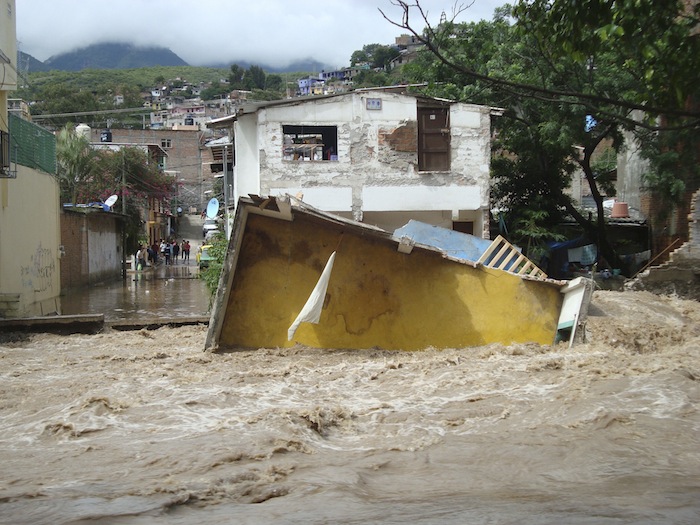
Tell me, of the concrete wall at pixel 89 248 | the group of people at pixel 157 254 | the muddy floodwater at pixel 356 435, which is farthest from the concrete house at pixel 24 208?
the group of people at pixel 157 254

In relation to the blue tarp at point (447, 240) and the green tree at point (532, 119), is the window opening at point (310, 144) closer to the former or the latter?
the green tree at point (532, 119)

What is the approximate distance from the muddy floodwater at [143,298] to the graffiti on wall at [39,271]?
1.22m

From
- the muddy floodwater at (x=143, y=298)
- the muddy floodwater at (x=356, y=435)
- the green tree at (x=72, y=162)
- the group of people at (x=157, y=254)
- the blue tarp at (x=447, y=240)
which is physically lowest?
the muddy floodwater at (x=143, y=298)

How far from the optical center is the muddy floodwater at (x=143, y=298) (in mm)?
21859

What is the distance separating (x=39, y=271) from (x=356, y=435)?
50.5ft

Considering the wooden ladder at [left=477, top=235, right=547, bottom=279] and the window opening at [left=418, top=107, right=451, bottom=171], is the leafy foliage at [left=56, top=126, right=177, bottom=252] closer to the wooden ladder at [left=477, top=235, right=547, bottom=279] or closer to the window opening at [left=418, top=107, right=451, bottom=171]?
the window opening at [left=418, top=107, right=451, bottom=171]

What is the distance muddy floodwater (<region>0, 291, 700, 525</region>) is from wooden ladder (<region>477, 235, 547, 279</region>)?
4.64ft

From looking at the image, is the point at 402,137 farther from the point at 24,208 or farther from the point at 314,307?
the point at 314,307

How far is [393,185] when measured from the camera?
72.9ft

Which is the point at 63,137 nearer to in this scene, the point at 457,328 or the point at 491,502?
the point at 457,328

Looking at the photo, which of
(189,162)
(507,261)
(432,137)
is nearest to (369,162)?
(432,137)

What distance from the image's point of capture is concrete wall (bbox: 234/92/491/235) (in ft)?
71.4

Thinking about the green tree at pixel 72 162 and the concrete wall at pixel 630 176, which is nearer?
the concrete wall at pixel 630 176

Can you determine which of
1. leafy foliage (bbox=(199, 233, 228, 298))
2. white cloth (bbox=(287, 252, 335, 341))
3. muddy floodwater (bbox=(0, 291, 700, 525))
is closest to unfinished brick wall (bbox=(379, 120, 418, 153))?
leafy foliage (bbox=(199, 233, 228, 298))
